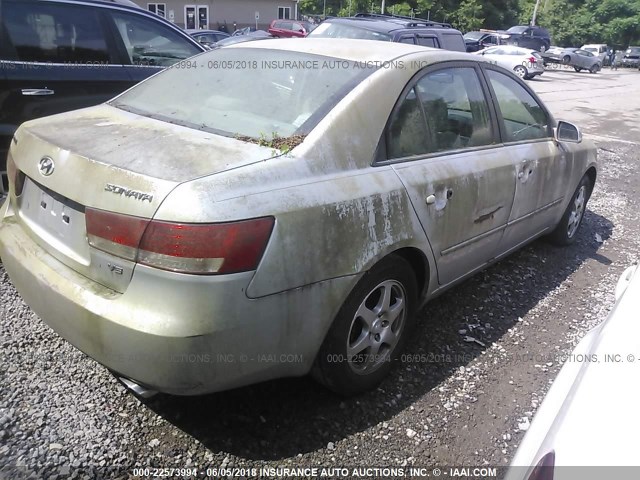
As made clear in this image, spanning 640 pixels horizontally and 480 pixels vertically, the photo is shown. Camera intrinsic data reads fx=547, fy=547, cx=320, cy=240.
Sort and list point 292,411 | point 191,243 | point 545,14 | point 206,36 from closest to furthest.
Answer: point 191,243 → point 292,411 → point 206,36 → point 545,14

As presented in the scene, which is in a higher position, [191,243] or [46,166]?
[46,166]

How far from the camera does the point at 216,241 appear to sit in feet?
6.35

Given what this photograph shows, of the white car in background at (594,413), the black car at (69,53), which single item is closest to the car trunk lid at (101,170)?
the white car in background at (594,413)

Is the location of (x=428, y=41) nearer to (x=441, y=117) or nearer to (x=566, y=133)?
(x=566, y=133)

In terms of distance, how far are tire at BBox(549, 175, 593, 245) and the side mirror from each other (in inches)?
24.0

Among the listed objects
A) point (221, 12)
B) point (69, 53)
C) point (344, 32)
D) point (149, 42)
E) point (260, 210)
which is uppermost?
point (221, 12)

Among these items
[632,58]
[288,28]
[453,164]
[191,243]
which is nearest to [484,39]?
[288,28]

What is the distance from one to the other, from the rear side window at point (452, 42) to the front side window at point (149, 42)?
6.42 meters

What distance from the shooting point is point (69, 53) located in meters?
4.52

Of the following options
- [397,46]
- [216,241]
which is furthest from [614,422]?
[397,46]

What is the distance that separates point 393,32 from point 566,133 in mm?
5736

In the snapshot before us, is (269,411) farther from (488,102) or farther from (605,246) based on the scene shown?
(605,246)

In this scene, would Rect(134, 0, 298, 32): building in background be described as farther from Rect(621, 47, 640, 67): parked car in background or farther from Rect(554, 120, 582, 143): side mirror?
Rect(554, 120, 582, 143): side mirror

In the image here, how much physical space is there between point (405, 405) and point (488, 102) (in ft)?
6.45
